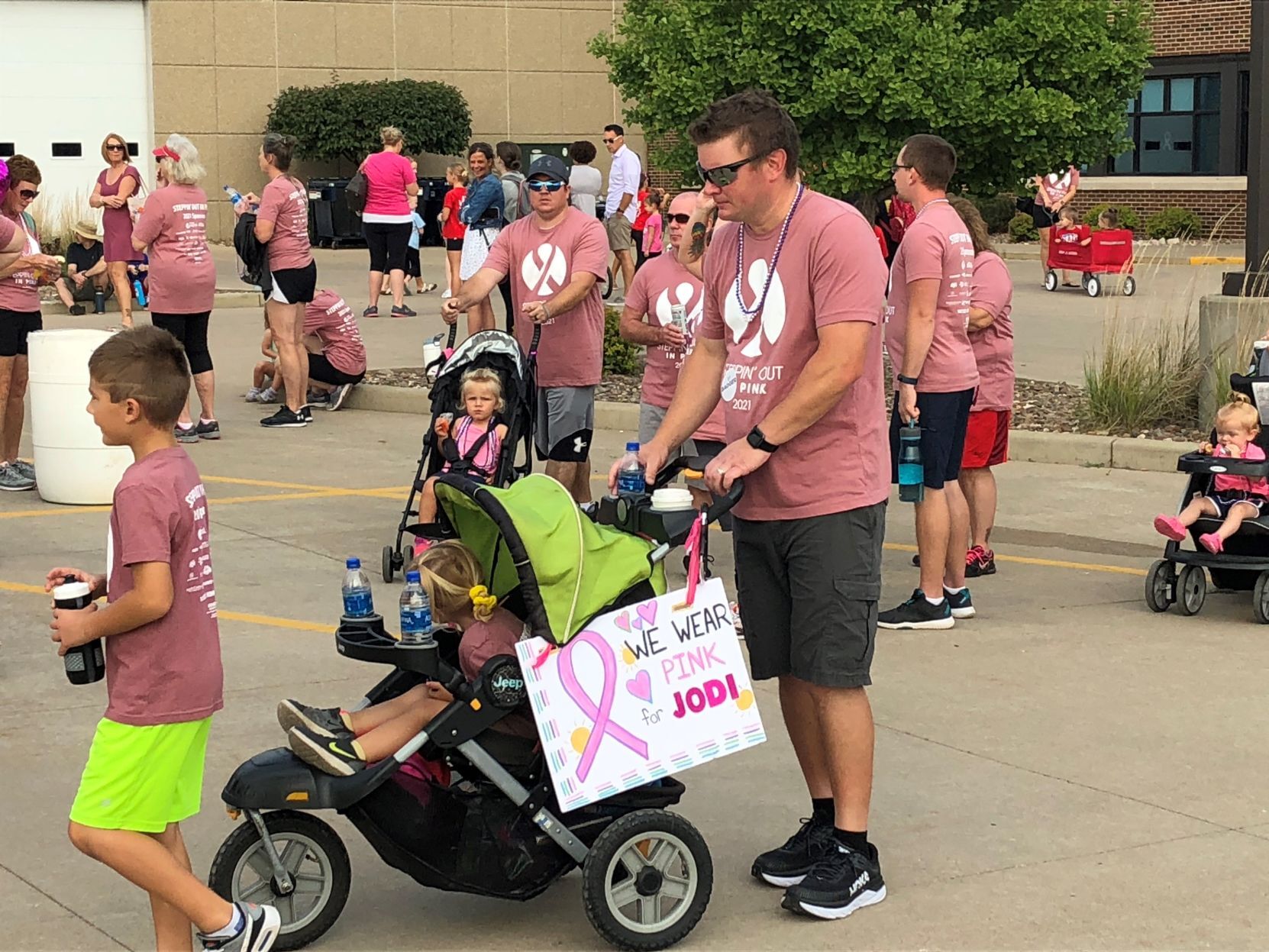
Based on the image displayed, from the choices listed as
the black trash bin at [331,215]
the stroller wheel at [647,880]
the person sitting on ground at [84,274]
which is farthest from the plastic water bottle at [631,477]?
the black trash bin at [331,215]

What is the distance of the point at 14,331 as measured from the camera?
1093cm

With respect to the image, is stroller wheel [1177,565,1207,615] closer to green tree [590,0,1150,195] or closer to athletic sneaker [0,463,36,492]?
athletic sneaker [0,463,36,492]

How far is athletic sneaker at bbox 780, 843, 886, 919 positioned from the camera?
4934 mm

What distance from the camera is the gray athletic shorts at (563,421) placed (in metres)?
9.30

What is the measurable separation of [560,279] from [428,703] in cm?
469

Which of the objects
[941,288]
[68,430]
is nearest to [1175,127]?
[68,430]

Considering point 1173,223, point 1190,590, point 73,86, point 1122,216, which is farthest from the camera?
point 1173,223

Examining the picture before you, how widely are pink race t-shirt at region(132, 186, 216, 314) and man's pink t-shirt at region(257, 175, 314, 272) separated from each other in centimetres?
78

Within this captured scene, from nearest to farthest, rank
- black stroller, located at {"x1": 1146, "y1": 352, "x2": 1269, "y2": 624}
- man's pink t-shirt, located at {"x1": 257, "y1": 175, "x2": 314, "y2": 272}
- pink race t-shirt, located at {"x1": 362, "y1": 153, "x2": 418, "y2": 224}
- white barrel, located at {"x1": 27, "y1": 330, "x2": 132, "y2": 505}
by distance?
1. black stroller, located at {"x1": 1146, "y1": 352, "x2": 1269, "y2": 624}
2. white barrel, located at {"x1": 27, "y1": 330, "x2": 132, "y2": 505}
3. man's pink t-shirt, located at {"x1": 257, "y1": 175, "x2": 314, "y2": 272}
4. pink race t-shirt, located at {"x1": 362, "y1": 153, "x2": 418, "y2": 224}

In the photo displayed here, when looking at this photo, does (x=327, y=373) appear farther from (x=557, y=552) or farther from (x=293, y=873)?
(x=557, y=552)

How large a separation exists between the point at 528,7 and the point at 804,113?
21.2 m

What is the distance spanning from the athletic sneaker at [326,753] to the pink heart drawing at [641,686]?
704 mm

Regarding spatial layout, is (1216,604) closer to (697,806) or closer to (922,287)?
(922,287)

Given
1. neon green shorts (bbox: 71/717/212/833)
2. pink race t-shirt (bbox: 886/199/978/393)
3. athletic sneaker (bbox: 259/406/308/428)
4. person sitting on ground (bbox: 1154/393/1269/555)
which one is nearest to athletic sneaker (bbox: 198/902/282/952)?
neon green shorts (bbox: 71/717/212/833)
